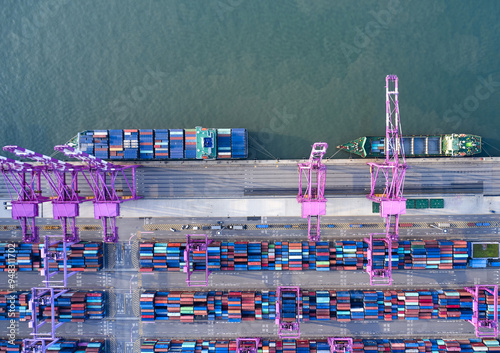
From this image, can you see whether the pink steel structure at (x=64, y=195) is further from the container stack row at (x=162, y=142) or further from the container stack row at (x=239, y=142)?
the container stack row at (x=239, y=142)

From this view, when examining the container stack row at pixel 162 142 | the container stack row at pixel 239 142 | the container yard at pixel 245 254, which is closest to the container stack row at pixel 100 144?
the container yard at pixel 245 254

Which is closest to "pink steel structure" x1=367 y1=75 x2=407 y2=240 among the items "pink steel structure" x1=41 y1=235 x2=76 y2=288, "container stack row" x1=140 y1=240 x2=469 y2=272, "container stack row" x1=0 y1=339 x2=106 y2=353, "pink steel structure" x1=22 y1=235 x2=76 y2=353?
"container stack row" x1=140 y1=240 x2=469 y2=272

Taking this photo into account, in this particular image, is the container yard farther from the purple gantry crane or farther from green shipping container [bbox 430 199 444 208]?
the purple gantry crane

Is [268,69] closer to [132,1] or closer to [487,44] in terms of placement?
[132,1]

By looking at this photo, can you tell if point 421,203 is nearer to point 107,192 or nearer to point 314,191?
point 314,191

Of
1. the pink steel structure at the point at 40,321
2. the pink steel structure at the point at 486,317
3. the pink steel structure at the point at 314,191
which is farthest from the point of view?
the pink steel structure at the point at 486,317
